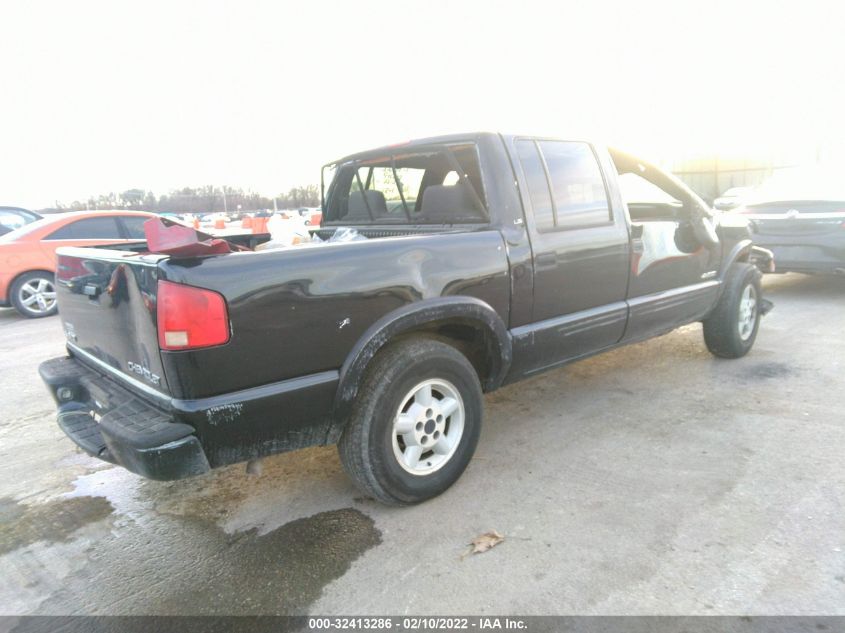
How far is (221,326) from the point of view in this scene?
2.23 metres

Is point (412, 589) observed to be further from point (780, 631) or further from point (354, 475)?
point (780, 631)

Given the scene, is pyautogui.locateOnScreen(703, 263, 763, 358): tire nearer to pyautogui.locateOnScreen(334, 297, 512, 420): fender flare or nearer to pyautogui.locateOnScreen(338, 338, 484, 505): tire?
pyautogui.locateOnScreen(334, 297, 512, 420): fender flare

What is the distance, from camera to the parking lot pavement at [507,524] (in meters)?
2.27

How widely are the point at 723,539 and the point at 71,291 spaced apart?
3.30 m

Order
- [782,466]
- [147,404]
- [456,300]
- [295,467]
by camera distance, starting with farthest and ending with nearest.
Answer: [295,467] → [782,466] → [456,300] → [147,404]

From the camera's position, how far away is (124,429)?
2.30 m

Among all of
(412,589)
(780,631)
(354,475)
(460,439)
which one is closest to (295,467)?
(354,475)

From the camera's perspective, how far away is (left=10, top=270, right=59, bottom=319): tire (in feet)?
26.7

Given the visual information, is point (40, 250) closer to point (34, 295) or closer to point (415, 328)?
point (34, 295)

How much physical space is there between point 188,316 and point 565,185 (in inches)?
90.6

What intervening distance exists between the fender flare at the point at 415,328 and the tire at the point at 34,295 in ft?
24.3

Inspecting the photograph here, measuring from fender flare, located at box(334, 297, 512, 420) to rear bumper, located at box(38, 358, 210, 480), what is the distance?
2.09 feet

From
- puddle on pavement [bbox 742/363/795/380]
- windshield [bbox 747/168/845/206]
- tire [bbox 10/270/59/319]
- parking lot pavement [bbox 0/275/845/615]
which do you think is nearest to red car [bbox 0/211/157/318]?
tire [bbox 10/270/59/319]

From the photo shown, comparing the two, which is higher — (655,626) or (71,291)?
(71,291)
